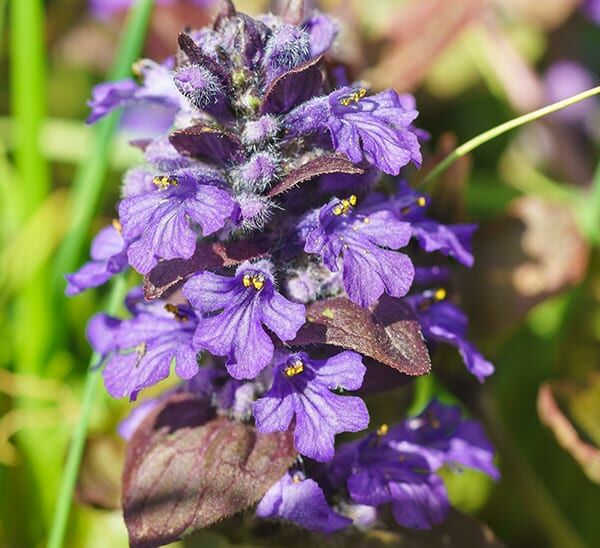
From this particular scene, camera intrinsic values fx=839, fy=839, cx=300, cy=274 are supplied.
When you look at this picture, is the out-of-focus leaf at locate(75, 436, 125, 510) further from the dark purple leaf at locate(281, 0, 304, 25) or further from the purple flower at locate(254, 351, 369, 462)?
the dark purple leaf at locate(281, 0, 304, 25)

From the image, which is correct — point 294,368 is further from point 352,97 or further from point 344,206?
point 352,97

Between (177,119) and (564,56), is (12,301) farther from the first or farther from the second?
(564,56)

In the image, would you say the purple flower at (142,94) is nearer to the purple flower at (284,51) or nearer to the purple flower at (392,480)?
the purple flower at (284,51)

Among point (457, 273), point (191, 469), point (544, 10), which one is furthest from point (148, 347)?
point (544, 10)

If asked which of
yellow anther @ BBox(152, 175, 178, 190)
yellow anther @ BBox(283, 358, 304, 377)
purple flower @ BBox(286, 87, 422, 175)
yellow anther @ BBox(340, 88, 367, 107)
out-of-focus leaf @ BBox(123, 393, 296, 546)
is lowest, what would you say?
out-of-focus leaf @ BBox(123, 393, 296, 546)

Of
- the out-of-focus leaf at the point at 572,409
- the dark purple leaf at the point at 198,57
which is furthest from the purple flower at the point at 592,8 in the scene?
the dark purple leaf at the point at 198,57

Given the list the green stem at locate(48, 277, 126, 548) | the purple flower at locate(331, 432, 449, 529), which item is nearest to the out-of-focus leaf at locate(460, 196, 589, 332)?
the purple flower at locate(331, 432, 449, 529)
